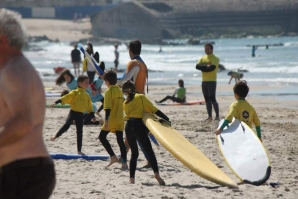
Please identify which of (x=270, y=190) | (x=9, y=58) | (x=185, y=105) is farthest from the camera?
(x=185, y=105)

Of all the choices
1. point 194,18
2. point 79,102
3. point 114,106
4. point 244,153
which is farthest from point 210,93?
point 194,18

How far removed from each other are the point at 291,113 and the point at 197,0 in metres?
104

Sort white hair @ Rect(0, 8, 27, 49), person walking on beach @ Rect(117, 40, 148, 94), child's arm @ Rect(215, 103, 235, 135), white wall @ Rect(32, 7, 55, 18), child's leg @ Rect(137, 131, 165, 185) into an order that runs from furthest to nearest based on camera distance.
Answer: white wall @ Rect(32, 7, 55, 18) < person walking on beach @ Rect(117, 40, 148, 94) < child's arm @ Rect(215, 103, 235, 135) < child's leg @ Rect(137, 131, 165, 185) < white hair @ Rect(0, 8, 27, 49)

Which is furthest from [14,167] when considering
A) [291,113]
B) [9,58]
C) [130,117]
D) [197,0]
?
[197,0]

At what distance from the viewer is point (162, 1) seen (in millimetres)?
119688

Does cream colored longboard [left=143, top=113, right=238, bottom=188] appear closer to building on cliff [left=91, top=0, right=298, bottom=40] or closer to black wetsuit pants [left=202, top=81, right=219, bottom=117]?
black wetsuit pants [left=202, top=81, right=219, bottom=117]

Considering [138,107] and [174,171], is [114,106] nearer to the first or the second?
[138,107]

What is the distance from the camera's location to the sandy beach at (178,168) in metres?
6.85

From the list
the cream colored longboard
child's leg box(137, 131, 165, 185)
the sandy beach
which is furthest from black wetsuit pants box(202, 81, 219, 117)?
child's leg box(137, 131, 165, 185)

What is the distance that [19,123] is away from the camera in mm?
3436

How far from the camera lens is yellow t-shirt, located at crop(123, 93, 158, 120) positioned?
7.30 metres

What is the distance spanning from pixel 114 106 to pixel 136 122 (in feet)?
2.76

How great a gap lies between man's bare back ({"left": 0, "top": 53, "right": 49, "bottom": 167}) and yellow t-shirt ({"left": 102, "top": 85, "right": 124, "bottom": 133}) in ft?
14.5

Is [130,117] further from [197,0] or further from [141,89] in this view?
[197,0]
